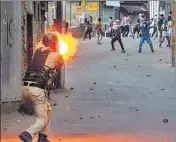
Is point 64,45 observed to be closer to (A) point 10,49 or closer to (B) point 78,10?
(A) point 10,49

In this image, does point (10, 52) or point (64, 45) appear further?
point (10, 52)

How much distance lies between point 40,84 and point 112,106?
3.78 metres

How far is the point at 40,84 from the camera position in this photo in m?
6.79

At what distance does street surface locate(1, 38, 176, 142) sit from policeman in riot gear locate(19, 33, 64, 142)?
672mm

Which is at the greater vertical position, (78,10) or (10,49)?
(78,10)

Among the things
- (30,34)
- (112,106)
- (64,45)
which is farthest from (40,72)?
(30,34)

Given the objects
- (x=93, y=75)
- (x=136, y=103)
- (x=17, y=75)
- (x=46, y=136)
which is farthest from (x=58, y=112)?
(x=93, y=75)

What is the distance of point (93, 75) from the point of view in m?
15.8

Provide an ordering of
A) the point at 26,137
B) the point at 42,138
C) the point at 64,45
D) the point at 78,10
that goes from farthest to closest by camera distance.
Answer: the point at 78,10 < the point at 64,45 < the point at 42,138 < the point at 26,137

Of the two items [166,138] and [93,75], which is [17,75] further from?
[93,75]

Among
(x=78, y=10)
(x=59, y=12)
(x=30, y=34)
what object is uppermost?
(x=78, y=10)

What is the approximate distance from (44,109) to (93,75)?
8.94 meters

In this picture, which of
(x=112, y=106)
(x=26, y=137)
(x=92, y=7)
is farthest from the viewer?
(x=92, y=7)

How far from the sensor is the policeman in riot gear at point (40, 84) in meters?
6.78
